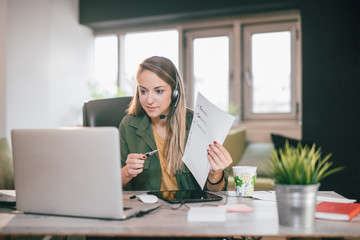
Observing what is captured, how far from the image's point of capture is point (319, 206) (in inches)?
36.4

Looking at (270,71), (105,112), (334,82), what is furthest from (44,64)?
(334,82)

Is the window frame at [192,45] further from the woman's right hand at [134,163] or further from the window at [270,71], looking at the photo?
the woman's right hand at [134,163]

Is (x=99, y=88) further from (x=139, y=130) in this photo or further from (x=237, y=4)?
(x=139, y=130)

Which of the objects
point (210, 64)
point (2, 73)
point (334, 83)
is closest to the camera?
point (334, 83)

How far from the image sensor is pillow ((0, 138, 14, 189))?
2025 millimetres

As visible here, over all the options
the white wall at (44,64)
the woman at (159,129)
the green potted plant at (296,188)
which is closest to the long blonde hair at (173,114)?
the woman at (159,129)

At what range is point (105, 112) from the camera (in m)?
1.72

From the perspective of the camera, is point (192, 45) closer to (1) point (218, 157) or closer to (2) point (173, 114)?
(2) point (173, 114)

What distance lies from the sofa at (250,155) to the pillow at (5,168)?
5.29ft

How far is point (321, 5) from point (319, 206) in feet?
9.92

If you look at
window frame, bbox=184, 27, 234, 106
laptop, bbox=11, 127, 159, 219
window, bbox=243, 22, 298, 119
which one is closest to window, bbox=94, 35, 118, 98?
window frame, bbox=184, 27, 234, 106

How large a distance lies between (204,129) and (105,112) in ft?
2.56

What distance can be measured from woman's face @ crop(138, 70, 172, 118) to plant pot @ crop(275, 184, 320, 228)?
79cm

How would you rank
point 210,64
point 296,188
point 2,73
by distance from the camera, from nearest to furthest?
point 296,188, point 2,73, point 210,64
